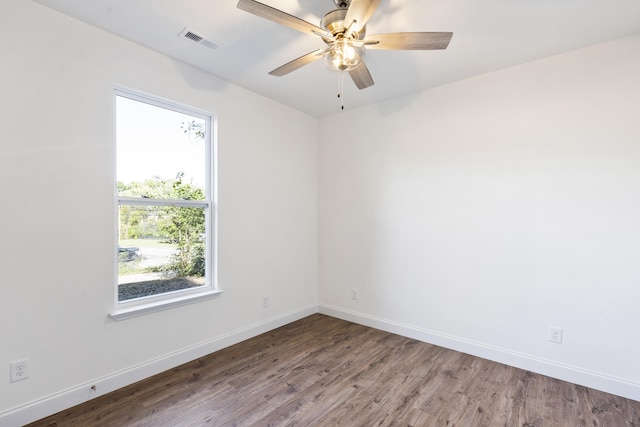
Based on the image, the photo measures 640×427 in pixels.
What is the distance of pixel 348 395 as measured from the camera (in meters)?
2.27

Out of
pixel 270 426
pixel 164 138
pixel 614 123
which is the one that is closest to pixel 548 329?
pixel 614 123

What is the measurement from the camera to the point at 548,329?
2543 millimetres

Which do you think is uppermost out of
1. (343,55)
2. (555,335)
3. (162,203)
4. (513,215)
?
(343,55)

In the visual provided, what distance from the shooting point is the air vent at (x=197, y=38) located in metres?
2.22

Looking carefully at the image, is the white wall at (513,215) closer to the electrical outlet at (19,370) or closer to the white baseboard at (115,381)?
the white baseboard at (115,381)

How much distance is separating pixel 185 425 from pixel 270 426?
1.78ft

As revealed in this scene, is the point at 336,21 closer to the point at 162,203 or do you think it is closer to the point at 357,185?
the point at 162,203

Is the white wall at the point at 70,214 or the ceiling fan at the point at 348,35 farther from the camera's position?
the white wall at the point at 70,214

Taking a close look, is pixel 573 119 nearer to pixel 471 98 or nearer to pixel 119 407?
pixel 471 98

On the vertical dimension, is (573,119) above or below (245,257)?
above

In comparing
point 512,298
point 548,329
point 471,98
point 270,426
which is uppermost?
point 471,98

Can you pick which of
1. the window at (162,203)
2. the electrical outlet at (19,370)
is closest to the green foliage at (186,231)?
the window at (162,203)

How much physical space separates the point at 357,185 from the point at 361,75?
177 cm

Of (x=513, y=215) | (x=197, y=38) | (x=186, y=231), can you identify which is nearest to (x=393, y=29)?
(x=197, y=38)
